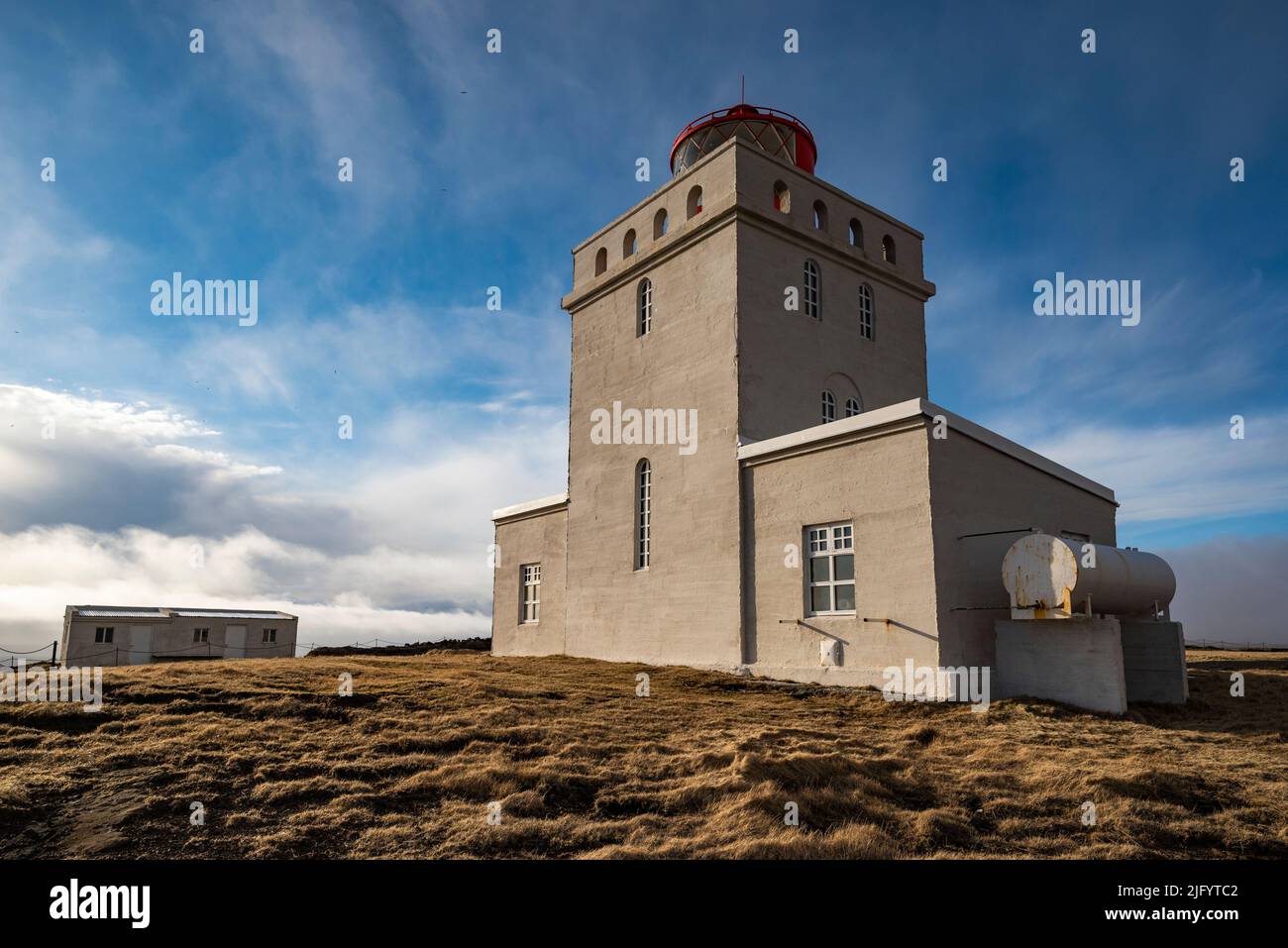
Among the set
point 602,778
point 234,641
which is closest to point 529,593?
point 602,778

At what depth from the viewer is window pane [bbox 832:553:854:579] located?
14.6 meters

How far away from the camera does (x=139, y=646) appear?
3303cm

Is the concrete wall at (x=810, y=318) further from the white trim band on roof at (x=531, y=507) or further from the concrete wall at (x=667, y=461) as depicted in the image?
the white trim band on roof at (x=531, y=507)

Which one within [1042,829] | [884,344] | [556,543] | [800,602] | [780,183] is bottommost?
[1042,829]

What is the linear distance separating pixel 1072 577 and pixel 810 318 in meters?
9.48

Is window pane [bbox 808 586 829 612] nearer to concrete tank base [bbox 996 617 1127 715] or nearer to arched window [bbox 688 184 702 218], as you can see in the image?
concrete tank base [bbox 996 617 1127 715]

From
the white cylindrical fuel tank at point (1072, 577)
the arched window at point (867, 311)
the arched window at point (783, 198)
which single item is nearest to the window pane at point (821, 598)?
the white cylindrical fuel tank at point (1072, 577)

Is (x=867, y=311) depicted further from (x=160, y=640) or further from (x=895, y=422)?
(x=160, y=640)

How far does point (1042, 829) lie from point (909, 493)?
7406 millimetres

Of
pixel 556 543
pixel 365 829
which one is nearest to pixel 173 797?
pixel 365 829
